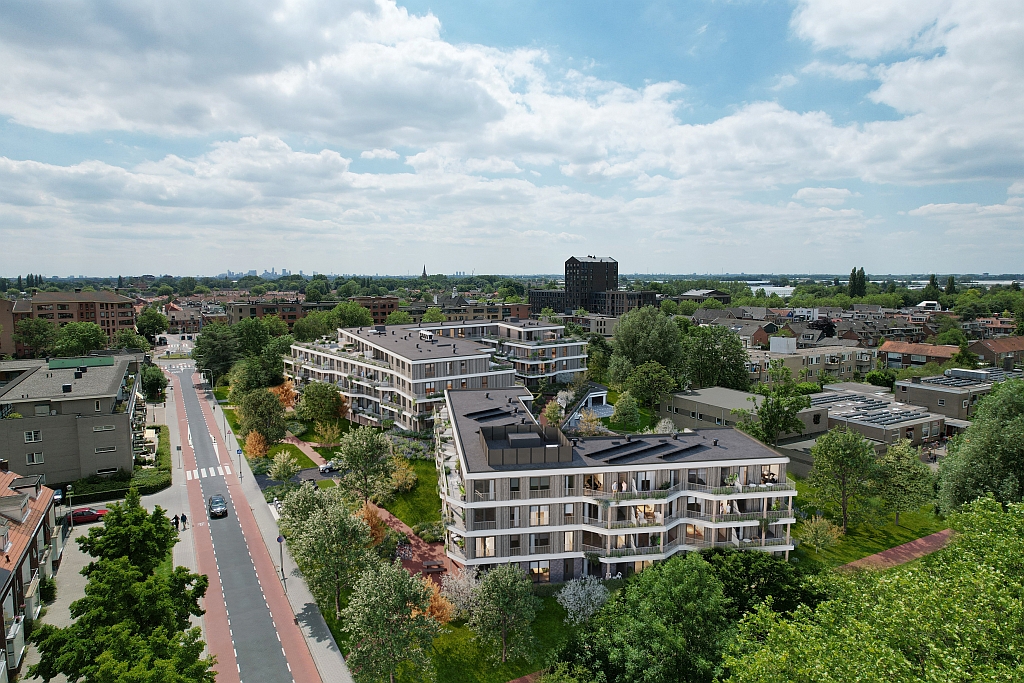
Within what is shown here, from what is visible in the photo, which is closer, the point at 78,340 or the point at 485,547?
the point at 485,547

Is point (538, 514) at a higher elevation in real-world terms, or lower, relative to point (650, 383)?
lower

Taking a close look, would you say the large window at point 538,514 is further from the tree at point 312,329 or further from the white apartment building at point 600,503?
the tree at point 312,329

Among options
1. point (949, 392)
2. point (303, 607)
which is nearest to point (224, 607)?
point (303, 607)

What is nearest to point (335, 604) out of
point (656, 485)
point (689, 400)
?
point (656, 485)

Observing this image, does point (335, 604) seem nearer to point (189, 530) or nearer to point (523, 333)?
point (189, 530)

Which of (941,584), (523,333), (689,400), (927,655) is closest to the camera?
(927,655)

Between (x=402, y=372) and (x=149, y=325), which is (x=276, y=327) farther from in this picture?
(x=402, y=372)
